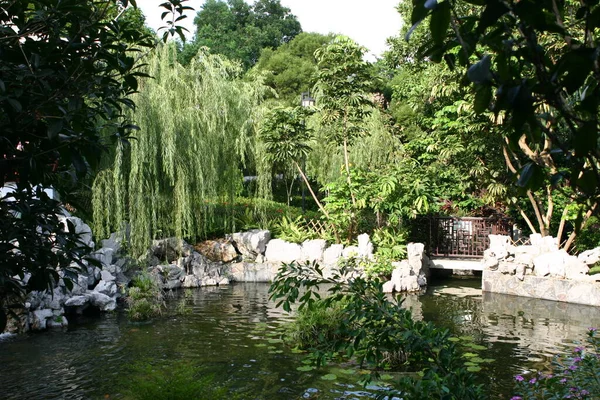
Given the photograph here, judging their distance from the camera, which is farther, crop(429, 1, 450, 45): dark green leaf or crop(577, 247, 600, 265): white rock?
crop(577, 247, 600, 265): white rock

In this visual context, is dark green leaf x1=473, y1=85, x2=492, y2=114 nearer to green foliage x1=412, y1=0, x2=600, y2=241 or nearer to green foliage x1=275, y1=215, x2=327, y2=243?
green foliage x1=412, y1=0, x2=600, y2=241

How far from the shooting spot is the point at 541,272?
11.7 metres

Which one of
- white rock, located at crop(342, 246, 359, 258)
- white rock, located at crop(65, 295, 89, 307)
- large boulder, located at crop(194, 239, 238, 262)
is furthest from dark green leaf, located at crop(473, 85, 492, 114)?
large boulder, located at crop(194, 239, 238, 262)

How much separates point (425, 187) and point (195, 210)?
5160 mm

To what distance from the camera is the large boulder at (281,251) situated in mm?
14008

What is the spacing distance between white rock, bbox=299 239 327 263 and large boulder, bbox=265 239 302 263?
4.6 inches

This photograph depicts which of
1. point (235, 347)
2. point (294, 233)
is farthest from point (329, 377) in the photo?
point (294, 233)

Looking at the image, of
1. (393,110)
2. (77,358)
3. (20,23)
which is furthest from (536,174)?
(393,110)

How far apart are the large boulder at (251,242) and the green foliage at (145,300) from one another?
3930 mm

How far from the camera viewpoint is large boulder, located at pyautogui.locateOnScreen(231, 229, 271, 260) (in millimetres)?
14258

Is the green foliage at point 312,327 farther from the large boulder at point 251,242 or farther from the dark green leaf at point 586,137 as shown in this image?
the dark green leaf at point 586,137

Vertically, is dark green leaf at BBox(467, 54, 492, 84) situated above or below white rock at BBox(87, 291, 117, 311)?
above

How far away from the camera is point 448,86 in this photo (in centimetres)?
1324

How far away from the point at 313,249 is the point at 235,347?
20.2 feet
